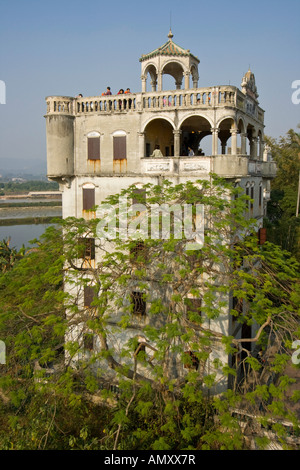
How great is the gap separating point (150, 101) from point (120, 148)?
9.42 feet

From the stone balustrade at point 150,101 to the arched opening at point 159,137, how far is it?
1.52 m

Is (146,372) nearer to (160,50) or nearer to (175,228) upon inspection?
(175,228)

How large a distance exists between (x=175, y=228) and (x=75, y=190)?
794 centimetres

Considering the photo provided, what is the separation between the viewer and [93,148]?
71.3ft

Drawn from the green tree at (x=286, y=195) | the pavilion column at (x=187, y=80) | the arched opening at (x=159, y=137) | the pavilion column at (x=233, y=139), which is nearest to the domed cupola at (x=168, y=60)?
the pavilion column at (x=187, y=80)

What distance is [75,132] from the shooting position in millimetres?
21906

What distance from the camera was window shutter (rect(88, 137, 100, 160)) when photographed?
2166 centimetres

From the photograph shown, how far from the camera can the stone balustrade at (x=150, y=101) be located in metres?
19.5

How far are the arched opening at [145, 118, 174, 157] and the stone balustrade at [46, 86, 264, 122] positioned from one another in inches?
59.7

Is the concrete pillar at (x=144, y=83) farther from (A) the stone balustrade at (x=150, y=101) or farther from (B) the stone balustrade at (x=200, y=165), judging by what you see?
(B) the stone balustrade at (x=200, y=165)

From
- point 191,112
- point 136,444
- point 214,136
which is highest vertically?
point 191,112

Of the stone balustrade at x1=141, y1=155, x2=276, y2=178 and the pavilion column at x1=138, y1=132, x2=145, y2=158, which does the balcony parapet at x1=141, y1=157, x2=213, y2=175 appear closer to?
the stone balustrade at x1=141, y1=155, x2=276, y2=178

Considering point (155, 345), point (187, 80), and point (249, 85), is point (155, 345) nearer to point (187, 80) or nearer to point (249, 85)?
point (187, 80)
